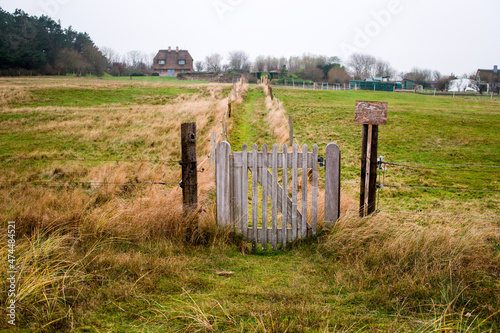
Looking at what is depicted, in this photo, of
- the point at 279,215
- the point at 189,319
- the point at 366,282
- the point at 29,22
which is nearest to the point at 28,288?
the point at 189,319

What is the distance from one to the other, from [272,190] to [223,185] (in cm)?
65

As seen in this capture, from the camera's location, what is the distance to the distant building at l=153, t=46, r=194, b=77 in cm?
10275

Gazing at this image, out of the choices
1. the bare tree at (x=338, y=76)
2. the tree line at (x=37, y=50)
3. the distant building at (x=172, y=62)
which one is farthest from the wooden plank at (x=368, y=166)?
the distant building at (x=172, y=62)

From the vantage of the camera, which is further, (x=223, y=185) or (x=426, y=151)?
(x=426, y=151)

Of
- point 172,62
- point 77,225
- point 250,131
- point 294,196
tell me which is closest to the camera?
point 77,225

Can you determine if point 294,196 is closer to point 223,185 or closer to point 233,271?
point 223,185

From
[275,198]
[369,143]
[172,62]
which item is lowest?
[275,198]

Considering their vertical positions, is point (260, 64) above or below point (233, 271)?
above

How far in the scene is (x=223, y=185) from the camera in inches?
196

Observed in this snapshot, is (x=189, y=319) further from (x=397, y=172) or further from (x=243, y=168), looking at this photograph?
(x=397, y=172)

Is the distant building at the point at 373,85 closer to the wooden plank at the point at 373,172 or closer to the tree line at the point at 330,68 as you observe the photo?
the tree line at the point at 330,68

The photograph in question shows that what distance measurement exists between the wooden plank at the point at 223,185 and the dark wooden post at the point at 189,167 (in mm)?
309

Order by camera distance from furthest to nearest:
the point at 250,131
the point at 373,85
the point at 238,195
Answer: the point at 373,85 < the point at 250,131 < the point at 238,195

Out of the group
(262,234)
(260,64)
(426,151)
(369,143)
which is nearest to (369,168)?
(369,143)
